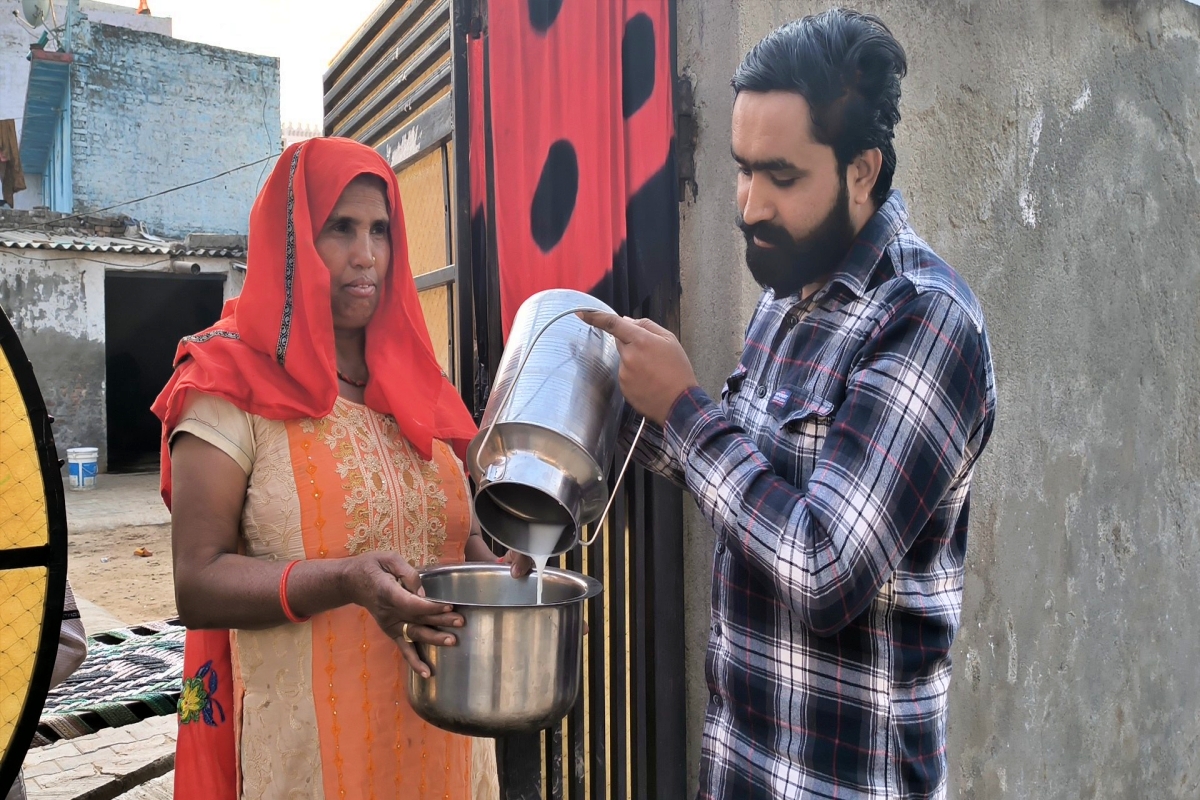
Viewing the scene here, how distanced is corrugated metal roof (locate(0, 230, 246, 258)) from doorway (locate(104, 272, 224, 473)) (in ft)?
7.10

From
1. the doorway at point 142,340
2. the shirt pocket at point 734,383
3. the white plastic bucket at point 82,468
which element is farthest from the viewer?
the doorway at point 142,340

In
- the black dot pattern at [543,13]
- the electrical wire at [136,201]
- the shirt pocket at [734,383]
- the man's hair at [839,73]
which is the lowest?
the shirt pocket at [734,383]

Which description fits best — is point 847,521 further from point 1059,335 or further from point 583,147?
point 1059,335

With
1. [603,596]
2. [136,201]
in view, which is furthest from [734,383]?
[136,201]

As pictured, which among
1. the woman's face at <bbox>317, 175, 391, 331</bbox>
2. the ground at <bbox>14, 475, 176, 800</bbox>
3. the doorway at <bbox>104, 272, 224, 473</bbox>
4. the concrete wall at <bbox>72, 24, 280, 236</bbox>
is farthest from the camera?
the doorway at <bbox>104, 272, 224, 473</bbox>

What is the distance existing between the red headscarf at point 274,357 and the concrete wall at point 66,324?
1378 cm

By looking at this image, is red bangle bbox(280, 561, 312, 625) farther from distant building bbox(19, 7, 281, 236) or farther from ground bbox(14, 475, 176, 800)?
distant building bbox(19, 7, 281, 236)

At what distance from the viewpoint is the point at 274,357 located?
5.76 feet

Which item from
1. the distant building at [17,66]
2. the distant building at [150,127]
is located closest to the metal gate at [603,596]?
the distant building at [150,127]

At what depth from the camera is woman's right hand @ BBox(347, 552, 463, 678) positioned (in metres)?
1.43

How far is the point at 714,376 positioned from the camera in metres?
2.40

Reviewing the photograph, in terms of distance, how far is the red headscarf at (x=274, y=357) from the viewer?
1710 mm

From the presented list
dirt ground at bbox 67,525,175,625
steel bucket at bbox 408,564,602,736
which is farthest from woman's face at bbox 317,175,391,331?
dirt ground at bbox 67,525,175,625

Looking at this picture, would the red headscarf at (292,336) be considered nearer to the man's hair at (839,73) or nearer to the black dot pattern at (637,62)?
the black dot pattern at (637,62)
